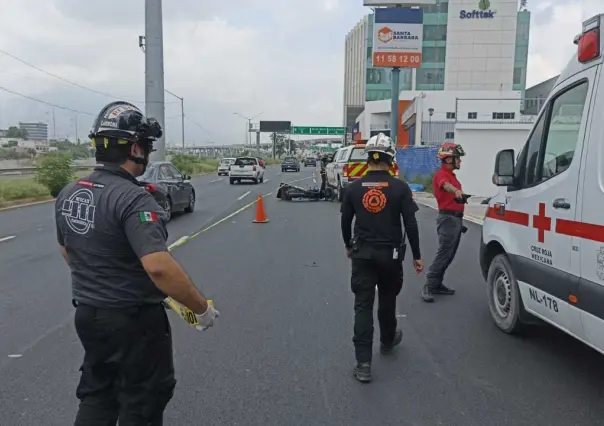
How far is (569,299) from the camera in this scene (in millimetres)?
4066

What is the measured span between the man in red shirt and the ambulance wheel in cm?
97

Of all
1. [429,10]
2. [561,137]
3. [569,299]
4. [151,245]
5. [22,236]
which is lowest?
[22,236]

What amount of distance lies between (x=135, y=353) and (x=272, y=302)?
164 inches

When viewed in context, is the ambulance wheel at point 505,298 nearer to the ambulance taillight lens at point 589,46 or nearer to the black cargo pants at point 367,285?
the black cargo pants at point 367,285

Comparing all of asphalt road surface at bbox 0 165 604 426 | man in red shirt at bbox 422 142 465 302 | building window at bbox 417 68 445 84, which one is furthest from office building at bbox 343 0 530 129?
asphalt road surface at bbox 0 165 604 426

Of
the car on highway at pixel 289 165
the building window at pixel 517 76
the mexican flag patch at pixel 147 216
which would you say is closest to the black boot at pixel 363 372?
the mexican flag patch at pixel 147 216

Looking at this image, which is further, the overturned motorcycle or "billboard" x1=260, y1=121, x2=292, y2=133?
"billboard" x1=260, y1=121, x2=292, y2=133

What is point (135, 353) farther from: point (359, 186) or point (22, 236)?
point (22, 236)

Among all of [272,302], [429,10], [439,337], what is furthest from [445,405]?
[429,10]

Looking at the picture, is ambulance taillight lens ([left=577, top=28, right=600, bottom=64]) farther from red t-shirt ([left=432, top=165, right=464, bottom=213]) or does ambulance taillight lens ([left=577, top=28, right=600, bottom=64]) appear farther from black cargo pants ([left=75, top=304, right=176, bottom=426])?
black cargo pants ([left=75, top=304, right=176, bottom=426])

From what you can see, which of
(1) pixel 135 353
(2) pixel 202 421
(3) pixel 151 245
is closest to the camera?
(3) pixel 151 245

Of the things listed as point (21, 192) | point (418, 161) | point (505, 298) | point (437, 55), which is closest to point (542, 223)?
point (505, 298)

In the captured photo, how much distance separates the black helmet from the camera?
254 cm

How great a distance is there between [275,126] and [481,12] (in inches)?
2081
